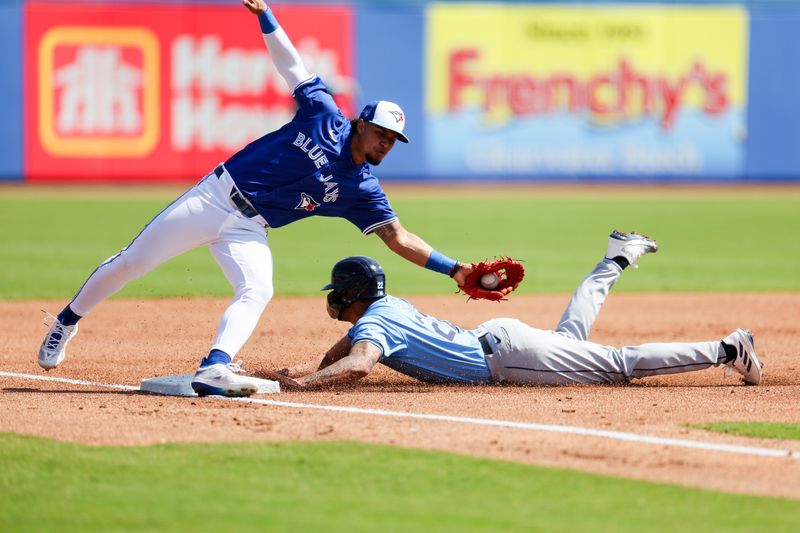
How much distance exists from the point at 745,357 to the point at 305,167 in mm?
2618

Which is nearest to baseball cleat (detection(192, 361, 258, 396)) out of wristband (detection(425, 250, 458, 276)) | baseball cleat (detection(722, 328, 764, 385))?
wristband (detection(425, 250, 458, 276))

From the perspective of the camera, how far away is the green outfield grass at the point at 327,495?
13.0 ft

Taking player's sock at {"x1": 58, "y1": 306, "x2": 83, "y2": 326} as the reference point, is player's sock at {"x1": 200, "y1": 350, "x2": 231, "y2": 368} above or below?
below

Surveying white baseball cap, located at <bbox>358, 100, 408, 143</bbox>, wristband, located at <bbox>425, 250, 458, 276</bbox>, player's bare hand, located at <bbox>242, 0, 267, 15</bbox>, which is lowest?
wristband, located at <bbox>425, 250, 458, 276</bbox>

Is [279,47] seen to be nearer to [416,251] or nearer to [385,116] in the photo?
[385,116]

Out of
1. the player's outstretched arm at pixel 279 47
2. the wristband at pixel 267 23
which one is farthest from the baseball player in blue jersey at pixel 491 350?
the wristband at pixel 267 23

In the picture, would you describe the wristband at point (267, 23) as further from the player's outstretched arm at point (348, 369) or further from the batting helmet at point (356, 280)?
the player's outstretched arm at point (348, 369)

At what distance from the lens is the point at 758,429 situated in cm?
550

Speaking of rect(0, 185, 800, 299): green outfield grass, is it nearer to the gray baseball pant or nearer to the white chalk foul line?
the gray baseball pant

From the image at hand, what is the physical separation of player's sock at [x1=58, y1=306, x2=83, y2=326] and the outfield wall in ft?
57.2

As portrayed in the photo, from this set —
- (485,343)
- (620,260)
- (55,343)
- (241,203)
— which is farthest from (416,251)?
(55,343)

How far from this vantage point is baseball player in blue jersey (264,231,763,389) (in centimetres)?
654

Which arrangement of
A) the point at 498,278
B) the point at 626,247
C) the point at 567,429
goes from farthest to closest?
the point at 626,247 → the point at 498,278 → the point at 567,429

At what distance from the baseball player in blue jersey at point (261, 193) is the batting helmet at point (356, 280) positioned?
14.0 inches
